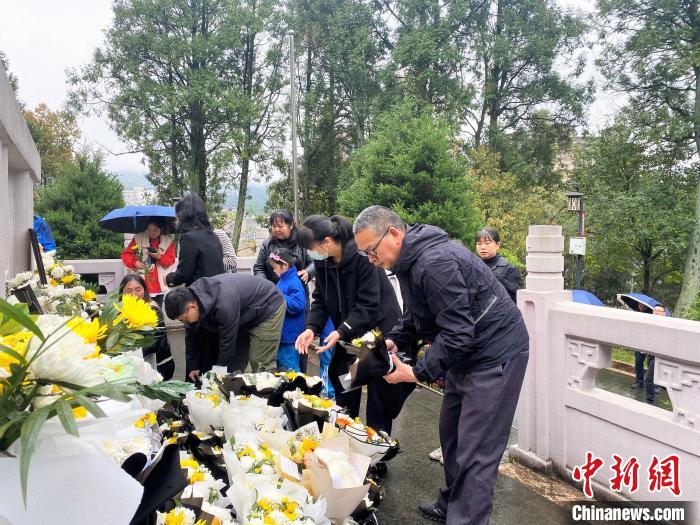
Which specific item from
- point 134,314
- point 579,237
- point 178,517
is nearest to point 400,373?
point 178,517

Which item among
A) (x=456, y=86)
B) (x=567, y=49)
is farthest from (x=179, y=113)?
(x=567, y=49)

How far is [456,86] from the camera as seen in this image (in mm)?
20953

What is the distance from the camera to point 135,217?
23.1 ft

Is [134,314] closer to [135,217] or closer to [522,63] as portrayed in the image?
[135,217]

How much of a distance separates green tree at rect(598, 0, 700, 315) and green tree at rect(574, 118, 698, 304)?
53 centimetres

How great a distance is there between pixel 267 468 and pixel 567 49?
2337cm

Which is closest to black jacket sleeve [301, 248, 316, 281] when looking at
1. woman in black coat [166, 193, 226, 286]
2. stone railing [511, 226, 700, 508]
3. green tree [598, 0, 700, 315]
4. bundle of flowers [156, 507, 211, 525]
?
woman in black coat [166, 193, 226, 286]

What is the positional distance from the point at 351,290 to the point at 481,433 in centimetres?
139

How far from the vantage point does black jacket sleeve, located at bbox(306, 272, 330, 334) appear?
391 cm

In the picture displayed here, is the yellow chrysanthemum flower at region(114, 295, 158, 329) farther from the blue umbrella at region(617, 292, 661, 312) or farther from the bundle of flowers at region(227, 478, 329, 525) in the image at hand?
the blue umbrella at region(617, 292, 661, 312)

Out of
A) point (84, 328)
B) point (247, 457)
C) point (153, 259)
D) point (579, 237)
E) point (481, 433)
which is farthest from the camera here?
point (579, 237)

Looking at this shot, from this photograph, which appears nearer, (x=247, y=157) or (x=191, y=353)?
(x=191, y=353)

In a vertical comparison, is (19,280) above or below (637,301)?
above

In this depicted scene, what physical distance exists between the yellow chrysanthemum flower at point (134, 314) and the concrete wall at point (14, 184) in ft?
5.18
